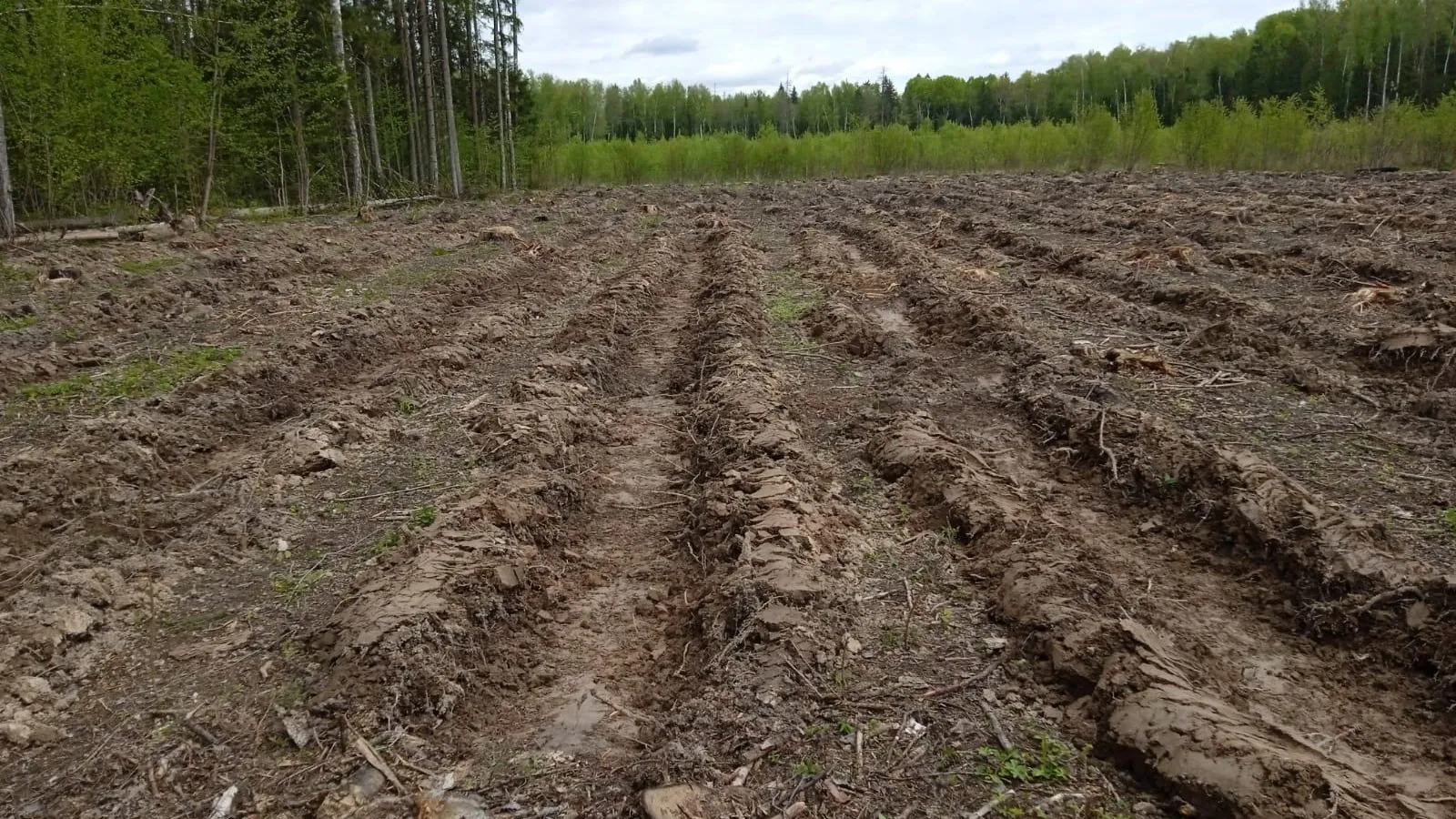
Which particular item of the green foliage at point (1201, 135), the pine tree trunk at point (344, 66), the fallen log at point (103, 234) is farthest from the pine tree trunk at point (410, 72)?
the green foliage at point (1201, 135)

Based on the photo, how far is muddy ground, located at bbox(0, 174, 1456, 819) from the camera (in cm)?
287

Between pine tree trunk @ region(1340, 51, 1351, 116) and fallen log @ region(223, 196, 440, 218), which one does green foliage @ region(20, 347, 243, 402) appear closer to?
fallen log @ region(223, 196, 440, 218)

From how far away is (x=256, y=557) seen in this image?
457 centimetres

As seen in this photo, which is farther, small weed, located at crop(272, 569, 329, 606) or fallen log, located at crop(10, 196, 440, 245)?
fallen log, located at crop(10, 196, 440, 245)

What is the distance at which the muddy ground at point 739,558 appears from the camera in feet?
9.42

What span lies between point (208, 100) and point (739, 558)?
2065cm

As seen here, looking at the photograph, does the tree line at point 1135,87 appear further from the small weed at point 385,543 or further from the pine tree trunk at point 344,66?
the small weed at point 385,543

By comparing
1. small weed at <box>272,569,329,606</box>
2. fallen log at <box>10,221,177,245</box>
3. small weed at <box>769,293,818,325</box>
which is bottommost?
small weed at <box>272,569,329,606</box>

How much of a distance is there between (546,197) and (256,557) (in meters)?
Result: 26.0

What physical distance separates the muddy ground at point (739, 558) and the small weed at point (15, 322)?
8 centimetres

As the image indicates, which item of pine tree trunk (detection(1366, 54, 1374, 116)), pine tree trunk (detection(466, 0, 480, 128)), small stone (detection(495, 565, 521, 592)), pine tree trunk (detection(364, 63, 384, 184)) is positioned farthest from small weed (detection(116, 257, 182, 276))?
pine tree trunk (detection(1366, 54, 1374, 116))

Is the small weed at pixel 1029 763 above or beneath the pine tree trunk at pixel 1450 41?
beneath

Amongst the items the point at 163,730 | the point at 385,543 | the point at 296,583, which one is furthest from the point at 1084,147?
the point at 163,730

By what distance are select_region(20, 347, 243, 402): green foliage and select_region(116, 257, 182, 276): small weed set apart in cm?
467
